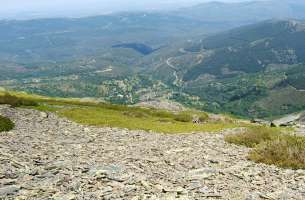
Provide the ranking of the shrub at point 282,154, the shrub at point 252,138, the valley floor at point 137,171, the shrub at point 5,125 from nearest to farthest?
the valley floor at point 137,171
the shrub at point 282,154
the shrub at point 252,138
the shrub at point 5,125

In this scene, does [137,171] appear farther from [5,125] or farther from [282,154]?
[5,125]

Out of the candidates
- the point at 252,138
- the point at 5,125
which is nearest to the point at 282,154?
the point at 252,138

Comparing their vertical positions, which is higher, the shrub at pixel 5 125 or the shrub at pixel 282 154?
the shrub at pixel 282 154

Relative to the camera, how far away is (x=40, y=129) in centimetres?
4444

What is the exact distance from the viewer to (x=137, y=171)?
2414cm

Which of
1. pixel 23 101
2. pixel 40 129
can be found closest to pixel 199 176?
pixel 40 129

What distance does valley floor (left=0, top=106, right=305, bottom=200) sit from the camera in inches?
818

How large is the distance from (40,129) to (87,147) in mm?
12112

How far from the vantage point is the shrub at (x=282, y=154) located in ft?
88.4

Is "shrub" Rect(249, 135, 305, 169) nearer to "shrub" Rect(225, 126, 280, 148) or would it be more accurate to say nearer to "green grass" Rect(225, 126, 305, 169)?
"green grass" Rect(225, 126, 305, 169)

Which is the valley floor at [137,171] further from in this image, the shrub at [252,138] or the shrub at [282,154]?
the shrub at [252,138]

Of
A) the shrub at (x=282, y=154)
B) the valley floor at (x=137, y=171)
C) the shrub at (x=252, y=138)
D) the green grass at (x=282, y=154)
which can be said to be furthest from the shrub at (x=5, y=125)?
the shrub at (x=282, y=154)

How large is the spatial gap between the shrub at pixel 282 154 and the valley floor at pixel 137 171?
0.90m

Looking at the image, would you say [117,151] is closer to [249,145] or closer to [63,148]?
[63,148]
